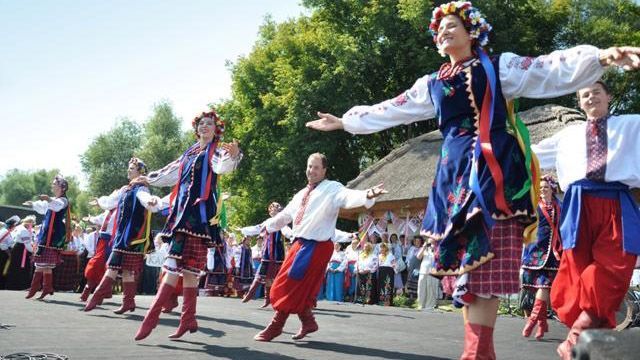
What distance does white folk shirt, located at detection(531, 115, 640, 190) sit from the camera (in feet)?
14.4

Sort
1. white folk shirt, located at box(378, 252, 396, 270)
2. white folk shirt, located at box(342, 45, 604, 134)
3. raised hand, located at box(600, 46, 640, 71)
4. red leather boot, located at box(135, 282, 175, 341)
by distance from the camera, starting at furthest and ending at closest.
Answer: white folk shirt, located at box(378, 252, 396, 270) → red leather boot, located at box(135, 282, 175, 341) → white folk shirt, located at box(342, 45, 604, 134) → raised hand, located at box(600, 46, 640, 71)

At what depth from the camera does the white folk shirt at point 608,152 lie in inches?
173

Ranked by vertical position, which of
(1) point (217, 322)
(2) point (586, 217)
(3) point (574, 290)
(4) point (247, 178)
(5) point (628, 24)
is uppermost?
(5) point (628, 24)

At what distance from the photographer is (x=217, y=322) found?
830cm

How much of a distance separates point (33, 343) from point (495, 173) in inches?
159

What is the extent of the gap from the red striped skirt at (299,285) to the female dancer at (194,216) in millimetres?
771

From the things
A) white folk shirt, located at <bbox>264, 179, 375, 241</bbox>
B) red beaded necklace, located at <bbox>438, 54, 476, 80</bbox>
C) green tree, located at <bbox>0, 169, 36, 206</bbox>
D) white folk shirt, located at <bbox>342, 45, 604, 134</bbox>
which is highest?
green tree, located at <bbox>0, 169, 36, 206</bbox>

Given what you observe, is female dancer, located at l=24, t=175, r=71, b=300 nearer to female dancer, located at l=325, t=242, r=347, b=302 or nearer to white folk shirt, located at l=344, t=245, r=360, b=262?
female dancer, located at l=325, t=242, r=347, b=302

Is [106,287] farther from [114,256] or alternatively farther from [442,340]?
[442,340]

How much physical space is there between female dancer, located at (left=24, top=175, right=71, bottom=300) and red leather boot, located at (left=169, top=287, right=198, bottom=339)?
585 cm

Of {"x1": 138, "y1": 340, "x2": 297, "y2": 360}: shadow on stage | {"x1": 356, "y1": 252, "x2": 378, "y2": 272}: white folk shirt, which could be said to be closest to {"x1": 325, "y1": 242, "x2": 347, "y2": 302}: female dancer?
{"x1": 356, "y1": 252, "x2": 378, "y2": 272}: white folk shirt

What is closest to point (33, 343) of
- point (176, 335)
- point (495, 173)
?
point (176, 335)

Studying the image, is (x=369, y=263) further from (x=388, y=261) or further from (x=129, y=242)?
(x=129, y=242)

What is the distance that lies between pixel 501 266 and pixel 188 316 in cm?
363
